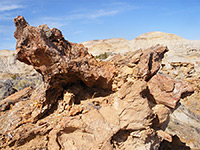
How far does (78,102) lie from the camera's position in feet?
22.4

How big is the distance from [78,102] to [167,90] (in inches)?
156

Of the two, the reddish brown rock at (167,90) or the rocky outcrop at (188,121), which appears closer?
the reddish brown rock at (167,90)

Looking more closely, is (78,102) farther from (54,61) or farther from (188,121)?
(188,121)

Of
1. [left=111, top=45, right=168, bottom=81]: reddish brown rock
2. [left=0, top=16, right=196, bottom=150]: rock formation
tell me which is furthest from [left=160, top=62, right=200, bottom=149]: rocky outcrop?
[left=111, top=45, right=168, bottom=81]: reddish brown rock

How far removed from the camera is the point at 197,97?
528 inches

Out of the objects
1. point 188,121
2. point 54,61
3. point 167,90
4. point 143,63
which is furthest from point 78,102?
point 188,121

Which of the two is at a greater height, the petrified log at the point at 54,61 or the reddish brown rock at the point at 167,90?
the petrified log at the point at 54,61

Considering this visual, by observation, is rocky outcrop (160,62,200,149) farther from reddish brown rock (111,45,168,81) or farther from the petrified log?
the petrified log

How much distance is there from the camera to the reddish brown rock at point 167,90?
647 centimetres

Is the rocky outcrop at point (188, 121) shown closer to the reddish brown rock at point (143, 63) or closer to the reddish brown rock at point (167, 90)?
the reddish brown rock at point (167, 90)

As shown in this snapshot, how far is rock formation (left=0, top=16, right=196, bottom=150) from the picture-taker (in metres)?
5.38

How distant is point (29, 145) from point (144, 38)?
7888 cm

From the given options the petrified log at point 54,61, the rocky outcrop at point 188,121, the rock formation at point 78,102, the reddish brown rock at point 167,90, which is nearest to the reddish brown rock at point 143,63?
the rock formation at point 78,102

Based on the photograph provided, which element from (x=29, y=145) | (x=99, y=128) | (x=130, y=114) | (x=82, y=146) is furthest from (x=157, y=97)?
(x=29, y=145)
